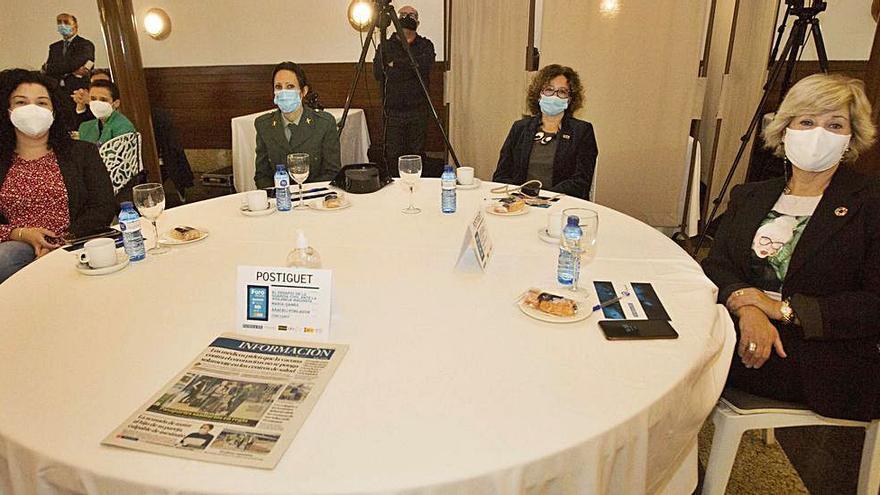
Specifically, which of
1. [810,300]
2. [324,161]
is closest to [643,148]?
[324,161]

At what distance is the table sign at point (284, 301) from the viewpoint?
39.3 inches

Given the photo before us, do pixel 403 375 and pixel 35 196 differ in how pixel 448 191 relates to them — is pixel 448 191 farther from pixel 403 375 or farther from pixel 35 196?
pixel 35 196

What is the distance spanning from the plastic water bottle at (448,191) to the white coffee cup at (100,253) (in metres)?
0.96

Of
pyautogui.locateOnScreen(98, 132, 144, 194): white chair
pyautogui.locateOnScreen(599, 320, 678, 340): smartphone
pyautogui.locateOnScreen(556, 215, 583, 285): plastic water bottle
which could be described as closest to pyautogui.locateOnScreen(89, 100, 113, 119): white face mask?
pyautogui.locateOnScreen(98, 132, 144, 194): white chair

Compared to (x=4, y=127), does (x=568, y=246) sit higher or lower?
lower

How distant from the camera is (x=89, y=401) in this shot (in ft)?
2.73

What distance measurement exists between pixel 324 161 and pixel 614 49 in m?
2.20

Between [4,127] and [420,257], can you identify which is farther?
[4,127]

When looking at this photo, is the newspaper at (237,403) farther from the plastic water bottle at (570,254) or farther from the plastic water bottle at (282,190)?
the plastic water bottle at (282,190)

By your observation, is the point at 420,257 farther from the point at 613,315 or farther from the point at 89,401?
the point at 89,401

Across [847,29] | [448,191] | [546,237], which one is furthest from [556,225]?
[847,29]

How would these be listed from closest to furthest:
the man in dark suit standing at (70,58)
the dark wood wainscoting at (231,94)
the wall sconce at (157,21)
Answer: the man in dark suit standing at (70,58) → the dark wood wainscoting at (231,94) → the wall sconce at (157,21)

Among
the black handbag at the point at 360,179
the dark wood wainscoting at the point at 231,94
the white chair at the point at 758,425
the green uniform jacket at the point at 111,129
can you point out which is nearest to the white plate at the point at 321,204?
the black handbag at the point at 360,179

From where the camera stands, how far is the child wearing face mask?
122 inches
